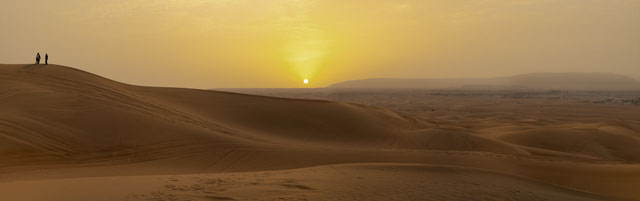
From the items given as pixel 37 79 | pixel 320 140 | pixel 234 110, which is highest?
pixel 37 79

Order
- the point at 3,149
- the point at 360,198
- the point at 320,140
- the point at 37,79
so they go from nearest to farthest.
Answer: the point at 360,198 < the point at 3,149 < the point at 37,79 < the point at 320,140

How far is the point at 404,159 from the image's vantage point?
1061cm

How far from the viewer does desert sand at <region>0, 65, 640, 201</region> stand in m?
6.00

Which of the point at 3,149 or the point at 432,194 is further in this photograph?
the point at 3,149

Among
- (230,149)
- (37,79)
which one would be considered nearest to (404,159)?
(230,149)

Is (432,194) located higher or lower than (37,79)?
lower

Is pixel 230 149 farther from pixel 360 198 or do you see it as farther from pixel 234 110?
pixel 234 110

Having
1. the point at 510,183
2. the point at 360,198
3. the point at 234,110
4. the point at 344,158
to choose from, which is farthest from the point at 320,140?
the point at 360,198

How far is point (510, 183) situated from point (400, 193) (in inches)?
104

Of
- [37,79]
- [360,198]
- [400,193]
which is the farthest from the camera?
[37,79]

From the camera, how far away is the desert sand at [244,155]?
236 inches

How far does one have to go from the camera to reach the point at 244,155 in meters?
10.4

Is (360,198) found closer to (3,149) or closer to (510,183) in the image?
(510,183)

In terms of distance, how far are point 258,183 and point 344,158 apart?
180 inches
